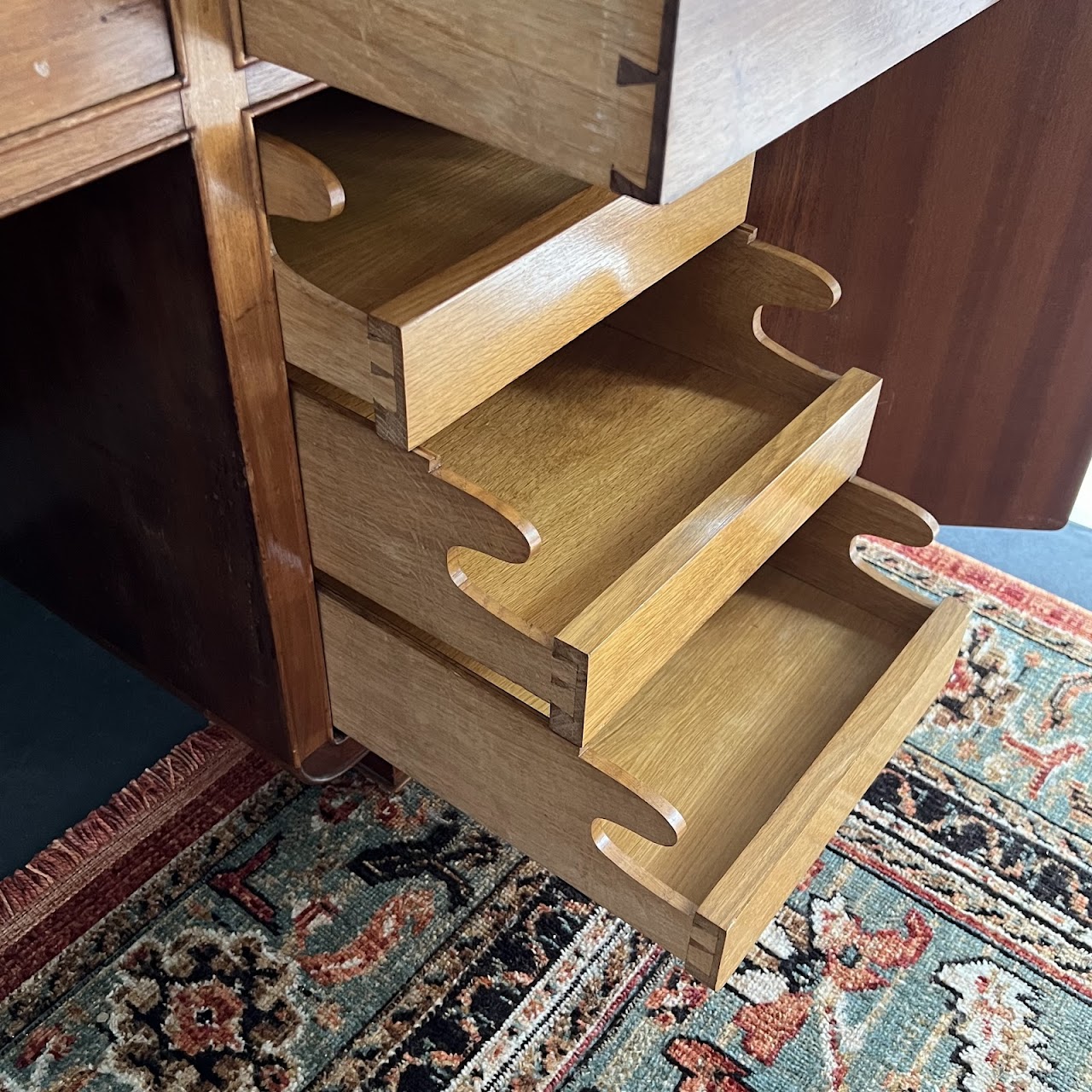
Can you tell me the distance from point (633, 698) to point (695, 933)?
0.68 feet

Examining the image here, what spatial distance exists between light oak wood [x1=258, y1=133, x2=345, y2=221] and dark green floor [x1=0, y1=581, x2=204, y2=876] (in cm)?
61

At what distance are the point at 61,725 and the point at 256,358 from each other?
Answer: 56 centimetres

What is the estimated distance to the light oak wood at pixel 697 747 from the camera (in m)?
0.73

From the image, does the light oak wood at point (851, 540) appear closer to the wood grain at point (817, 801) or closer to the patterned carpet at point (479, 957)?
the wood grain at point (817, 801)

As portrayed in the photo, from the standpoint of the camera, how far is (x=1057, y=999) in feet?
3.02

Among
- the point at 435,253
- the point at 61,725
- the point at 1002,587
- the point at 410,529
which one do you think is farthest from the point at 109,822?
the point at 1002,587

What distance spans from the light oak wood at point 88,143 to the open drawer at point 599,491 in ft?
0.63

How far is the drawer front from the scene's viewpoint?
495mm

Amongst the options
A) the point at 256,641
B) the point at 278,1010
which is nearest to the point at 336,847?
the point at 278,1010

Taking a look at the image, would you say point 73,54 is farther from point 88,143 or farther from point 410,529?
point 410,529

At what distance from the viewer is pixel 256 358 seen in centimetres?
68

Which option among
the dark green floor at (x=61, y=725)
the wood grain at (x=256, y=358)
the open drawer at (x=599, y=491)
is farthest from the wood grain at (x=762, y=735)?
the dark green floor at (x=61, y=725)

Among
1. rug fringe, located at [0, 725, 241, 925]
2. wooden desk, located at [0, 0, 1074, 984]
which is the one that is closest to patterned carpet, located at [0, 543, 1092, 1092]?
rug fringe, located at [0, 725, 241, 925]

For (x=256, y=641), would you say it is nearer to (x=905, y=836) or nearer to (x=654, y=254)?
(x=654, y=254)
